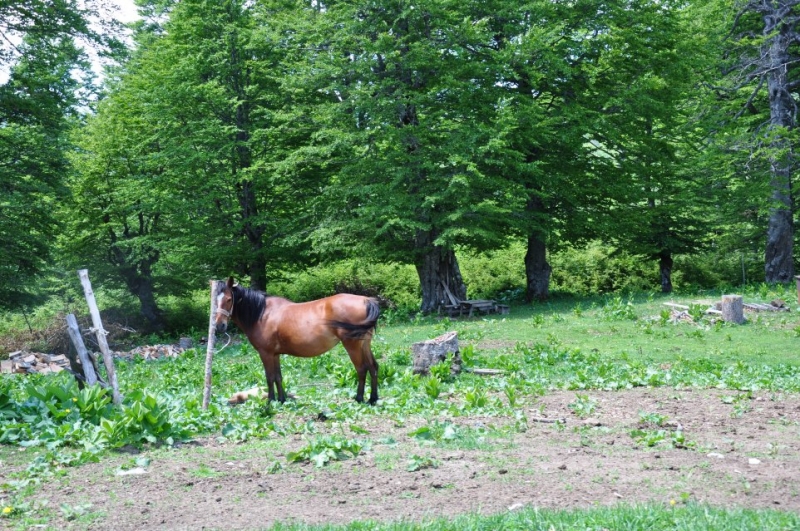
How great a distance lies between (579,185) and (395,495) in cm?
2112

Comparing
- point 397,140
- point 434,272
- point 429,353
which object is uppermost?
point 397,140

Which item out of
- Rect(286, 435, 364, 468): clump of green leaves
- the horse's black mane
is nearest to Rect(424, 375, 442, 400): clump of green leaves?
the horse's black mane

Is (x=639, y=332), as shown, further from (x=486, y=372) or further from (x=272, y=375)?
(x=272, y=375)

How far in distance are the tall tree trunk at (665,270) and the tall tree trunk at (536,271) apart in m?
4.21

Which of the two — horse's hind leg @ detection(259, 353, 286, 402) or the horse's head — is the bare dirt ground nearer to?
horse's hind leg @ detection(259, 353, 286, 402)

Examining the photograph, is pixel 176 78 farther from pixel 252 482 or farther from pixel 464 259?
pixel 252 482

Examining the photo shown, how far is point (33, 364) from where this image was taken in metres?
19.9

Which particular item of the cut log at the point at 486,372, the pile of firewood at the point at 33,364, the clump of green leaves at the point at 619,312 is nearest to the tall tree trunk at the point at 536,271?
the clump of green leaves at the point at 619,312

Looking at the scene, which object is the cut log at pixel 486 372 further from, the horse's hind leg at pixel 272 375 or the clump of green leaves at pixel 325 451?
the clump of green leaves at pixel 325 451

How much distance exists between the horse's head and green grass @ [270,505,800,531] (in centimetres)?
500

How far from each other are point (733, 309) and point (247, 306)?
12244mm

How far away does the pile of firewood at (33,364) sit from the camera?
62.2ft

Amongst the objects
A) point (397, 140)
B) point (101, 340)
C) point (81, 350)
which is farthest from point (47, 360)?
point (101, 340)

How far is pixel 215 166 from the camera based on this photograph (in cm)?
2794
